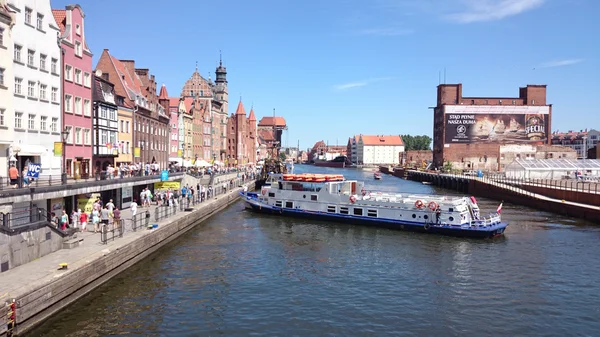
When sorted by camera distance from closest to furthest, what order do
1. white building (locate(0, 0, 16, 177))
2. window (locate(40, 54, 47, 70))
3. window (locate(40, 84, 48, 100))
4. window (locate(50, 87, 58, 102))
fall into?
A: white building (locate(0, 0, 16, 177)) < window (locate(40, 54, 47, 70)) < window (locate(40, 84, 48, 100)) < window (locate(50, 87, 58, 102))

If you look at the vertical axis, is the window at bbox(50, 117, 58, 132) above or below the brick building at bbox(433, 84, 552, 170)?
below

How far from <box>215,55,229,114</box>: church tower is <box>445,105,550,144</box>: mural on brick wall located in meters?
64.6

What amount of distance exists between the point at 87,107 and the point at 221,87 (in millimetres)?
100797

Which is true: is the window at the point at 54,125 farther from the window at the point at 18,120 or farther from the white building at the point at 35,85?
the window at the point at 18,120

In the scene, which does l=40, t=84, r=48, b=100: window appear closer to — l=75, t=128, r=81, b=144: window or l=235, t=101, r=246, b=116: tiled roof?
l=75, t=128, r=81, b=144: window

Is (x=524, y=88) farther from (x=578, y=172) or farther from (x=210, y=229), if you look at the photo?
(x=210, y=229)

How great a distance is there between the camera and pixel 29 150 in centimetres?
3284

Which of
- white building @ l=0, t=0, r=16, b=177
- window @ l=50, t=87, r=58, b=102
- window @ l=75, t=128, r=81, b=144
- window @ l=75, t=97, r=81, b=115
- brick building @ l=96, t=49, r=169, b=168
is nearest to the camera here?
white building @ l=0, t=0, r=16, b=177

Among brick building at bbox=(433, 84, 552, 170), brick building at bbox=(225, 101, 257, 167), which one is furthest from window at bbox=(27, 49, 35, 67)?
brick building at bbox=(433, 84, 552, 170)

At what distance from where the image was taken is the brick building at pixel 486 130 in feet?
432

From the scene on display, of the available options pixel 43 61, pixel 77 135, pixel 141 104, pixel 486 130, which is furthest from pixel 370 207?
pixel 486 130

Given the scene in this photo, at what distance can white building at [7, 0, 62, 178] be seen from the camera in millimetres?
32031

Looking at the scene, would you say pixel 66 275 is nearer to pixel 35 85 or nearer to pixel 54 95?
pixel 35 85

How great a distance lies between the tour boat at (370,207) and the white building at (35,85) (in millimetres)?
23669
